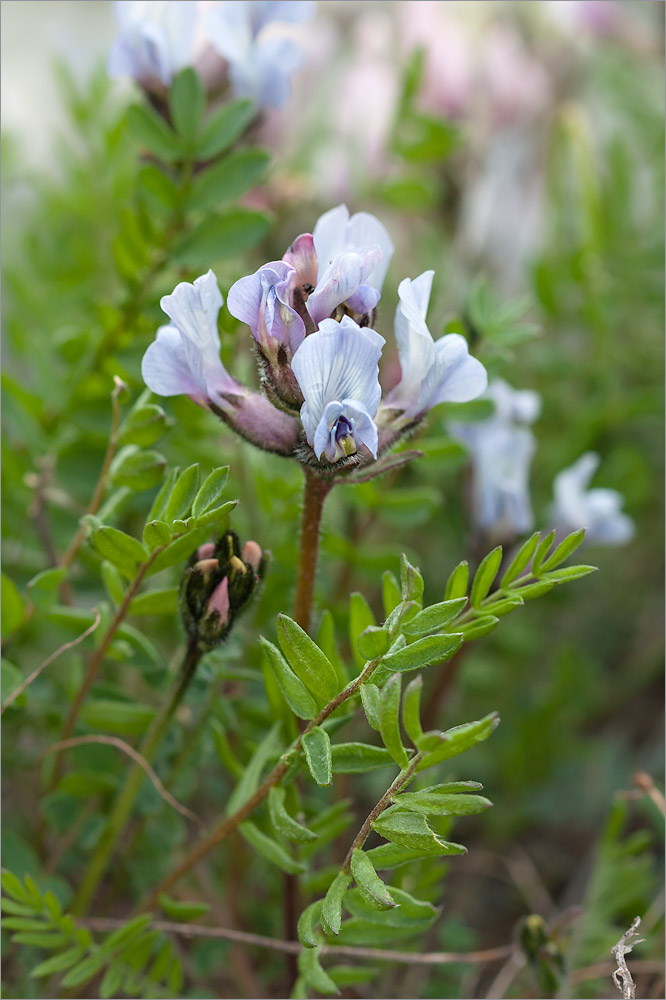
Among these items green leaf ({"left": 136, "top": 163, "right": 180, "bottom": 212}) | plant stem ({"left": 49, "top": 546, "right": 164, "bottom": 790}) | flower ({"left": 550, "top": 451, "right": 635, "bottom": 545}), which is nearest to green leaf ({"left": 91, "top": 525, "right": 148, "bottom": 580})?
plant stem ({"left": 49, "top": 546, "right": 164, "bottom": 790})

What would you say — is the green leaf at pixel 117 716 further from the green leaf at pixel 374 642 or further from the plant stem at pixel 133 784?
the green leaf at pixel 374 642

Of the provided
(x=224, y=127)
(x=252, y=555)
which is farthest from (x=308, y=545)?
(x=224, y=127)

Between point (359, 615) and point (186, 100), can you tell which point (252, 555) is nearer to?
point (359, 615)

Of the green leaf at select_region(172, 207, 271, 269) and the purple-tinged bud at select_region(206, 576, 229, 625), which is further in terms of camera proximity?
the green leaf at select_region(172, 207, 271, 269)

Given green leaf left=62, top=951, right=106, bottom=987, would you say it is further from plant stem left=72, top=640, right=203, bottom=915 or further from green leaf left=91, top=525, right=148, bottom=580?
green leaf left=91, top=525, right=148, bottom=580

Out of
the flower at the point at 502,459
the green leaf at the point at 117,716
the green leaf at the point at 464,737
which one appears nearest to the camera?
the green leaf at the point at 464,737

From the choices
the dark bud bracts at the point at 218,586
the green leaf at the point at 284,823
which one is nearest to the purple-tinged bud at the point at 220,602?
the dark bud bracts at the point at 218,586
